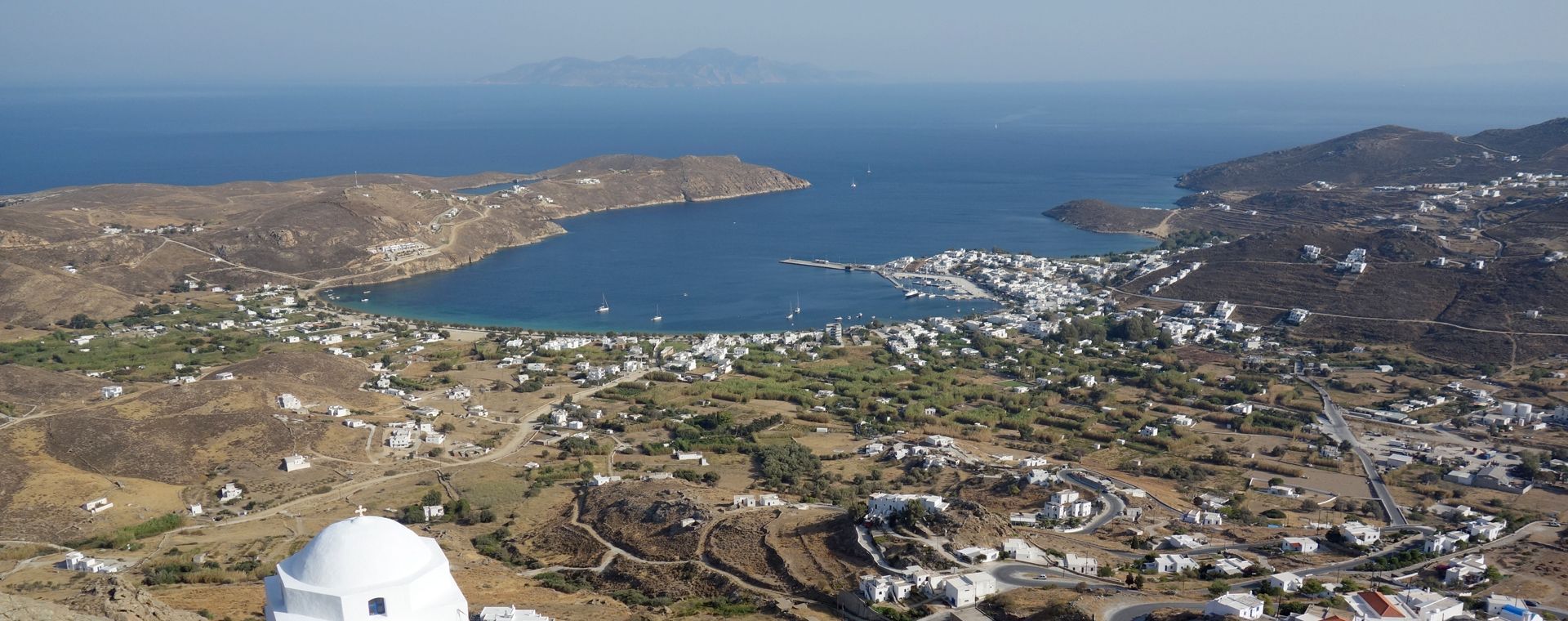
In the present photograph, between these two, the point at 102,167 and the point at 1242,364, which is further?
the point at 102,167

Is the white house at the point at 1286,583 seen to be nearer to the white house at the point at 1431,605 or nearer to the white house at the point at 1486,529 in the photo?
the white house at the point at 1431,605

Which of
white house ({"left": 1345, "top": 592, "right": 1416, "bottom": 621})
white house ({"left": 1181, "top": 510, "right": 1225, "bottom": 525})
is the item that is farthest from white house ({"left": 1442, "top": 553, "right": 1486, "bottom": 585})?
white house ({"left": 1181, "top": 510, "right": 1225, "bottom": 525})

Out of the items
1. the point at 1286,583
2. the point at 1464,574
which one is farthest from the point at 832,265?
the point at 1286,583

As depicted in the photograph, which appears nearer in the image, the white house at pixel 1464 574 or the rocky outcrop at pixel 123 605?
the rocky outcrop at pixel 123 605

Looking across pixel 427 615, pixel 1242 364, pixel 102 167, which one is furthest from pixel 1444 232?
pixel 102 167

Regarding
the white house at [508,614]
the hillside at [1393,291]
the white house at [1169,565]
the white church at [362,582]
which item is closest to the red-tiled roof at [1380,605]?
the white house at [1169,565]

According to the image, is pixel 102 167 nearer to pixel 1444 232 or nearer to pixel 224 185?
pixel 224 185
